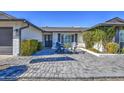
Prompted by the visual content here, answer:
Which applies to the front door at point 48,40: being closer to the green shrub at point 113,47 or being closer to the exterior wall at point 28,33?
the exterior wall at point 28,33

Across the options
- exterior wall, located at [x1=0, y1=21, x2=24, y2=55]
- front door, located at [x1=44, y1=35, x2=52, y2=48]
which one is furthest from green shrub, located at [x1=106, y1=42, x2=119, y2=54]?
front door, located at [x1=44, y1=35, x2=52, y2=48]

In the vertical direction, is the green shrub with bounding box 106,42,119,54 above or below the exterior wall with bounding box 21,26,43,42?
below

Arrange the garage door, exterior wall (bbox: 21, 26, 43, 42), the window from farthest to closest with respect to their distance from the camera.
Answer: the window
exterior wall (bbox: 21, 26, 43, 42)
the garage door

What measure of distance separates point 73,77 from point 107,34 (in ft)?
31.5

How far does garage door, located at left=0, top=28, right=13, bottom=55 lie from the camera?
16062 millimetres

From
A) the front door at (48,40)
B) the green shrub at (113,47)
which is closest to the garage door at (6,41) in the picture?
the green shrub at (113,47)

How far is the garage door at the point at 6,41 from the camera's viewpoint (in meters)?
16.1

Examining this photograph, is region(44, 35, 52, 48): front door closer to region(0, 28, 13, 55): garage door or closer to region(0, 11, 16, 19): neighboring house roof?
region(0, 28, 13, 55): garage door

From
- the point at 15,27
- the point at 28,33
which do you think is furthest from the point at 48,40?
the point at 15,27

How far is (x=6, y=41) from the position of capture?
16562 millimetres

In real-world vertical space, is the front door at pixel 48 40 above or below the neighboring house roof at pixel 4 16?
below
